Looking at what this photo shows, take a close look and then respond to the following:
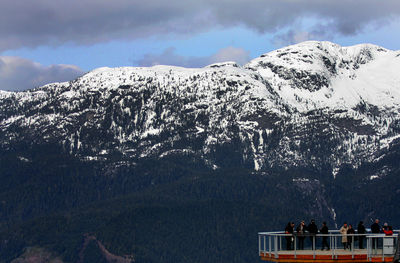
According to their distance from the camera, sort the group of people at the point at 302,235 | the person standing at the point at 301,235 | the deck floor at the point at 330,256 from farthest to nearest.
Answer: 1. the person standing at the point at 301,235
2. the group of people at the point at 302,235
3. the deck floor at the point at 330,256

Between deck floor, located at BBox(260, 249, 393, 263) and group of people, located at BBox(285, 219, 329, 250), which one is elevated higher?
group of people, located at BBox(285, 219, 329, 250)

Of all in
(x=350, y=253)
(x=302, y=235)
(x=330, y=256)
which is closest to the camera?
(x=330, y=256)

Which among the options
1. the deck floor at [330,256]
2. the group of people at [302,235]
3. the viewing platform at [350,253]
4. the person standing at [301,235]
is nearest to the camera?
the viewing platform at [350,253]

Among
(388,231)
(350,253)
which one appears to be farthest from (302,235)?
(388,231)

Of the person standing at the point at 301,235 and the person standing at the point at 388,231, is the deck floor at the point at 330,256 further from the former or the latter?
the person standing at the point at 301,235

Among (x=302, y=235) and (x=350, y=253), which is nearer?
(x=350, y=253)

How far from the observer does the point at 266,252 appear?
85.1 metres

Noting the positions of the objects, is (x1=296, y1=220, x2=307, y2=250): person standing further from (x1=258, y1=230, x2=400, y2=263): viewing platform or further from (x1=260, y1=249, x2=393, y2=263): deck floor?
(x1=260, y1=249, x2=393, y2=263): deck floor

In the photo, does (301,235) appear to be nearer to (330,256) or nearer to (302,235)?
(302,235)

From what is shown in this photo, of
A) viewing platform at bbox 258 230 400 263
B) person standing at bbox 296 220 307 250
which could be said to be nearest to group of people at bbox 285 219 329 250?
person standing at bbox 296 220 307 250

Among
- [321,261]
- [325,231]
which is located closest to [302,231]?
[325,231]

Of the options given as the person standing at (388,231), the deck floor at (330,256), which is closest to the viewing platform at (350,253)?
the deck floor at (330,256)

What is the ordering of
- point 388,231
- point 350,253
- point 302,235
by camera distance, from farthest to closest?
point 302,235 < point 388,231 < point 350,253

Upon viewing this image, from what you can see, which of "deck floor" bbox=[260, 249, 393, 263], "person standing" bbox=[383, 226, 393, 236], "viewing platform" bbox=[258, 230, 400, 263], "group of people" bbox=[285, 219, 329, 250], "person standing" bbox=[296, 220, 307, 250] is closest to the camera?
"viewing platform" bbox=[258, 230, 400, 263]
